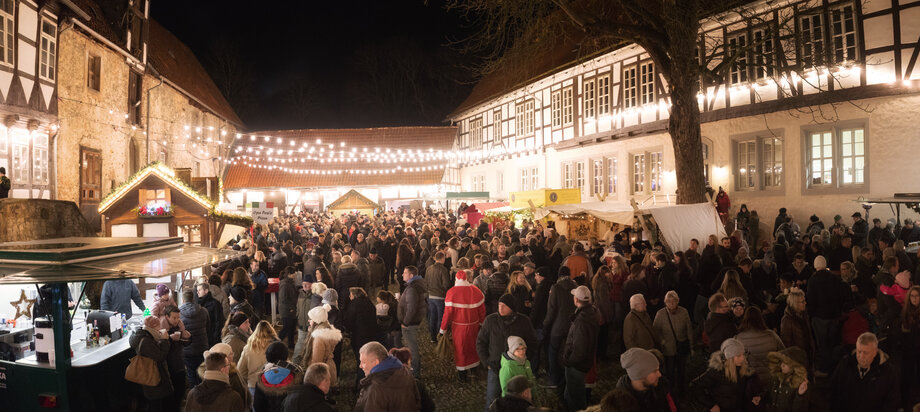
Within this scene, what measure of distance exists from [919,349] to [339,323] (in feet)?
21.8

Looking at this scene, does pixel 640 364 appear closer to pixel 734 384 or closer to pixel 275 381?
pixel 734 384

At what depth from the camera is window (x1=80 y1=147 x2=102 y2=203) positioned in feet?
57.0

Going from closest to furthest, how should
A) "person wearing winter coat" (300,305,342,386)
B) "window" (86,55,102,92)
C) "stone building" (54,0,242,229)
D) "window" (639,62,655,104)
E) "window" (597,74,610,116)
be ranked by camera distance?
"person wearing winter coat" (300,305,342,386), "stone building" (54,0,242,229), "window" (86,55,102,92), "window" (639,62,655,104), "window" (597,74,610,116)

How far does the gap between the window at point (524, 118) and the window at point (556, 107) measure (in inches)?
83.8

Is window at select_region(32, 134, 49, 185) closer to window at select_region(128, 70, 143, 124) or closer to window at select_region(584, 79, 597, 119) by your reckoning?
window at select_region(128, 70, 143, 124)

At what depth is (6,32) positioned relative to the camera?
522 inches

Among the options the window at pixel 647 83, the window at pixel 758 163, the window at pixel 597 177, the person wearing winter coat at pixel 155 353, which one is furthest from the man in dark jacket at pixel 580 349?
the window at pixel 597 177

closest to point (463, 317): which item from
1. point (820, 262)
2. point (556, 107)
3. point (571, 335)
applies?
point (571, 335)

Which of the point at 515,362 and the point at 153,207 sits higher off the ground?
the point at 153,207

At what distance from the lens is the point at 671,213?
527 inches

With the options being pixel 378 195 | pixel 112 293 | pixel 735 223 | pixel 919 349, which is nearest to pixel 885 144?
pixel 735 223

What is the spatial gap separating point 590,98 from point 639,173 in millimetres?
3964

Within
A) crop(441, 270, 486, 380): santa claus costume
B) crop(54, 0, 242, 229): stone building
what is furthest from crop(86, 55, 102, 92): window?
crop(441, 270, 486, 380): santa claus costume

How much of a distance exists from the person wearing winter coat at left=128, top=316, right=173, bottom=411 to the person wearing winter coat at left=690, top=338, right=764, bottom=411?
17.4ft
